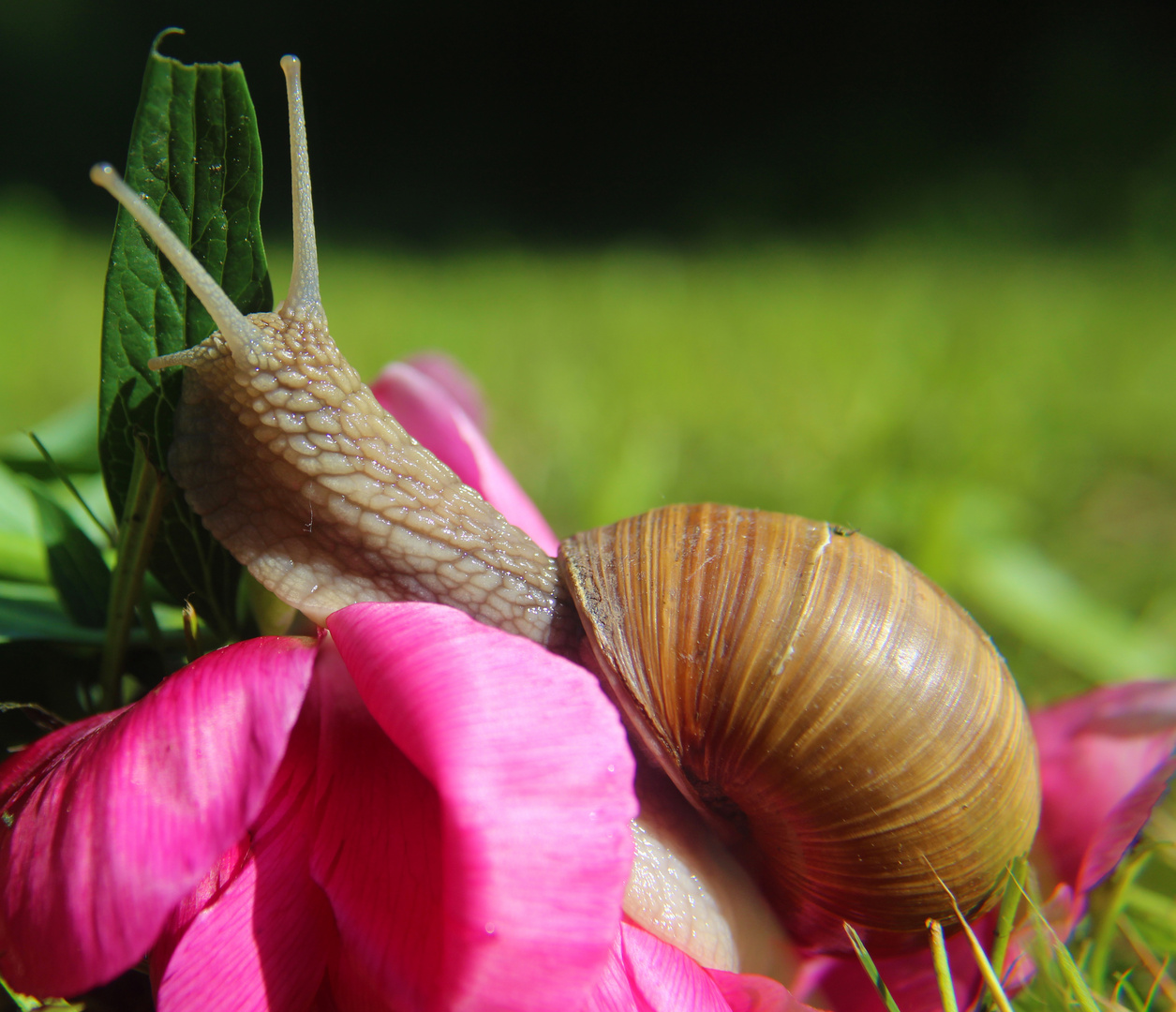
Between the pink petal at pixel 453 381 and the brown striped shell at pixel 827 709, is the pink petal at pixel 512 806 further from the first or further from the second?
the pink petal at pixel 453 381

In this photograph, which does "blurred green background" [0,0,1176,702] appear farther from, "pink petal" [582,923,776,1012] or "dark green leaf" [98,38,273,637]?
"pink petal" [582,923,776,1012]

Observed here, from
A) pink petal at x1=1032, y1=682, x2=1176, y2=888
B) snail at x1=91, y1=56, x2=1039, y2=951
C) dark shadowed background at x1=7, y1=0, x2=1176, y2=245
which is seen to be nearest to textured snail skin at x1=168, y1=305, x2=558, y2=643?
snail at x1=91, y1=56, x2=1039, y2=951

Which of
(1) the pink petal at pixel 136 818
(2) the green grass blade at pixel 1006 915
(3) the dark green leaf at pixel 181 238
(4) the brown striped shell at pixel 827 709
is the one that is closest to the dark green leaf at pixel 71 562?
(3) the dark green leaf at pixel 181 238

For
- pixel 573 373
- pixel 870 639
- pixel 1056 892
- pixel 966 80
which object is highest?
pixel 966 80

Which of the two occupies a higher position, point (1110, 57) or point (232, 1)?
point (1110, 57)

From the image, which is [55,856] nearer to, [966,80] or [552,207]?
[552,207]

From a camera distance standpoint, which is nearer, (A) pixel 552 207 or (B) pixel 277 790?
(B) pixel 277 790

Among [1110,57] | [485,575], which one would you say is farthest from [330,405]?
[1110,57]

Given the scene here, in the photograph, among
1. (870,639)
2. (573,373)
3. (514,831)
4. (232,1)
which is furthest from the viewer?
(232,1)

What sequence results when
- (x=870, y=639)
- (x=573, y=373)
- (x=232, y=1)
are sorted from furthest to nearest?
1. (x=232, y=1)
2. (x=573, y=373)
3. (x=870, y=639)
